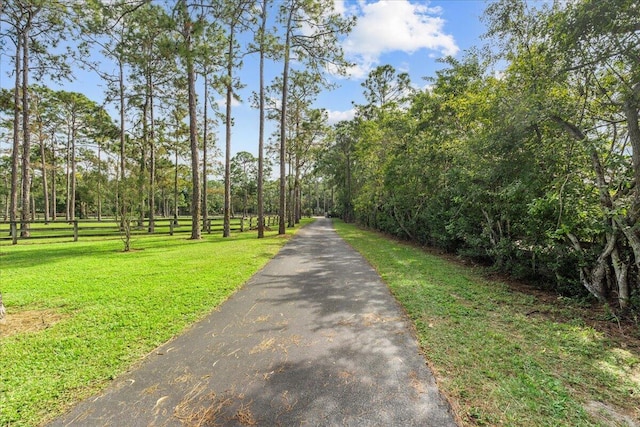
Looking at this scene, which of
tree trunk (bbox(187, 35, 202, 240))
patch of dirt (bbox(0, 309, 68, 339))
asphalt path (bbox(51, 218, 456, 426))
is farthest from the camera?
tree trunk (bbox(187, 35, 202, 240))

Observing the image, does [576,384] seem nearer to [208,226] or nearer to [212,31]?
[212,31]

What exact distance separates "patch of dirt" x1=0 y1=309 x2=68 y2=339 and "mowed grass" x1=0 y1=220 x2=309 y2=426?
15mm

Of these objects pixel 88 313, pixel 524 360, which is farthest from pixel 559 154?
pixel 88 313

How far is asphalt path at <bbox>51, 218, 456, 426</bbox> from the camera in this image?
2.06 metres

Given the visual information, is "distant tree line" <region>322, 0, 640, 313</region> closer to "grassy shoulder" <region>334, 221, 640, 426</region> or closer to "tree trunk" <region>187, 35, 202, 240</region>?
"grassy shoulder" <region>334, 221, 640, 426</region>

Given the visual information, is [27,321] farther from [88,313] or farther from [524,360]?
[524,360]

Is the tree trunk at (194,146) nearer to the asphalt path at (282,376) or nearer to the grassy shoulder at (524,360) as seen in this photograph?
the asphalt path at (282,376)

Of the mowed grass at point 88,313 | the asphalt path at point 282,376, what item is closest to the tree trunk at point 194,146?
the mowed grass at point 88,313

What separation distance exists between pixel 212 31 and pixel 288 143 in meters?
19.3

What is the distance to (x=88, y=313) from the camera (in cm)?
405

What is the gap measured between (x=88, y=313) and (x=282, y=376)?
331 cm

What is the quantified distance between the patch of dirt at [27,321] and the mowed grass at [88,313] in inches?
0.6

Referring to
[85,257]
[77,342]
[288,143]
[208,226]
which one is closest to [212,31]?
[77,342]

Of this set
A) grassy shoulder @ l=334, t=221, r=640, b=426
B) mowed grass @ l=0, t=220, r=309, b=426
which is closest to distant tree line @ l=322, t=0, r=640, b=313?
grassy shoulder @ l=334, t=221, r=640, b=426
